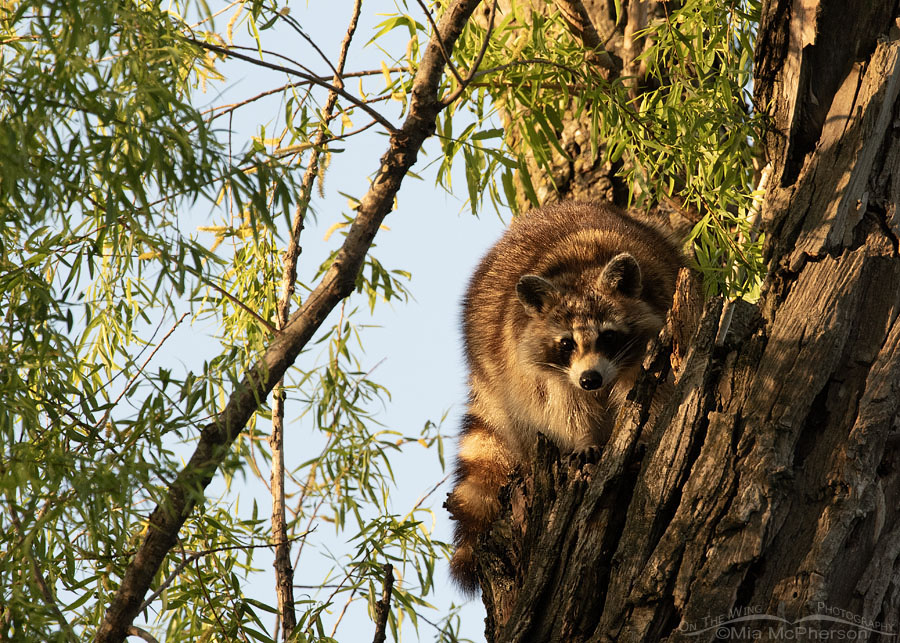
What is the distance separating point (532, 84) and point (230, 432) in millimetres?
1880

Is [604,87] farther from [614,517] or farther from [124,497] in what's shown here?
[124,497]

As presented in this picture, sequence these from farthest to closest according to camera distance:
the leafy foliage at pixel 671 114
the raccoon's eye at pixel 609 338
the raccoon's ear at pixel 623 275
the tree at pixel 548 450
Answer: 1. the raccoon's eye at pixel 609 338
2. the raccoon's ear at pixel 623 275
3. the leafy foliage at pixel 671 114
4. the tree at pixel 548 450

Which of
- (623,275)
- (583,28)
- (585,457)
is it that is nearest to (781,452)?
(585,457)

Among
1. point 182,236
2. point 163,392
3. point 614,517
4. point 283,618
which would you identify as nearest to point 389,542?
point 283,618

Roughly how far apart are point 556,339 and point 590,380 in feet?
1.13

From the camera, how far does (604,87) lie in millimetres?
3820

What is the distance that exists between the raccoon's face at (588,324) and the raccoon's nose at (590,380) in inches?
3.1

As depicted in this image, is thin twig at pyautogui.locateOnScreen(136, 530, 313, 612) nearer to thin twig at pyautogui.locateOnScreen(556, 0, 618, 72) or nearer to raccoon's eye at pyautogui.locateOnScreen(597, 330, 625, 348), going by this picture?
raccoon's eye at pyautogui.locateOnScreen(597, 330, 625, 348)

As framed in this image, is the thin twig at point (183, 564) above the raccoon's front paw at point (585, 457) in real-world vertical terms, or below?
below

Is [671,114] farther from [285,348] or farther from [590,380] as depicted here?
[285,348]

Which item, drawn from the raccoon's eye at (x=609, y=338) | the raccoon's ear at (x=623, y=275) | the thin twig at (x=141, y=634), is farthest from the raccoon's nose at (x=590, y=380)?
the thin twig at (x=141, y=634)

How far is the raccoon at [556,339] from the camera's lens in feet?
13.7

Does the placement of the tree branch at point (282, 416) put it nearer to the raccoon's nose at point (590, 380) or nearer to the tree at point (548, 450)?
the tree at point (548, 450)

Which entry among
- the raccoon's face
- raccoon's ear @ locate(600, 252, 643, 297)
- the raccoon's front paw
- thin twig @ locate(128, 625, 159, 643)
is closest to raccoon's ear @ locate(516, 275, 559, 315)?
the raccoon's face
